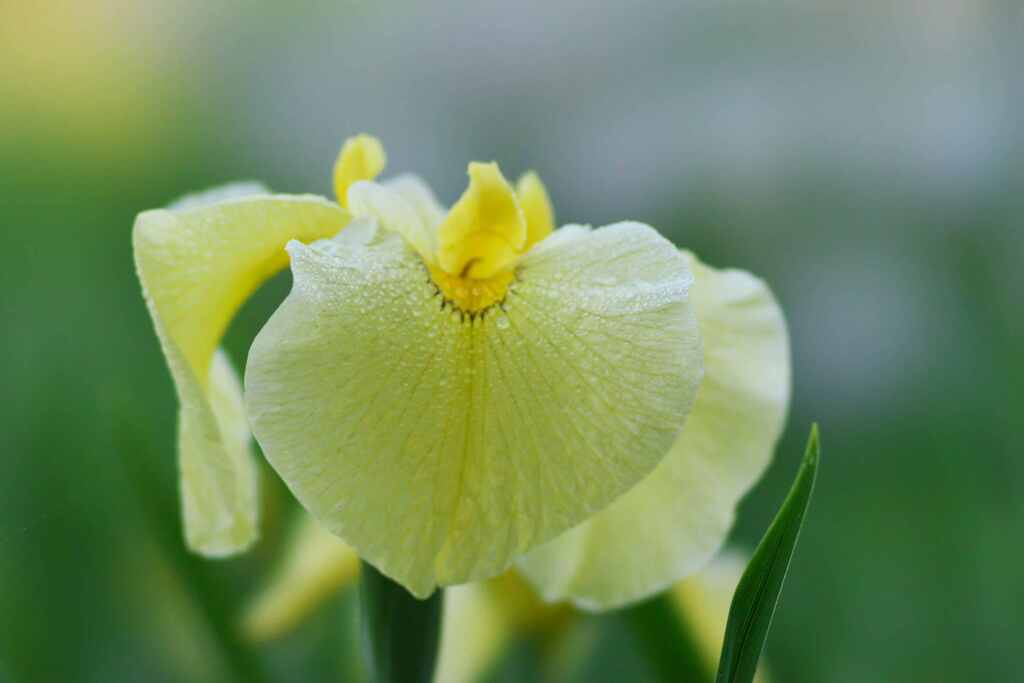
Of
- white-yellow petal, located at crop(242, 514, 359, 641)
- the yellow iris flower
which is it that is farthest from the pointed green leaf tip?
white-yellow petal, located at crop(242, 514, 359, 641)

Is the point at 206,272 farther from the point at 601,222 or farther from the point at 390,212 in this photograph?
the point at 601,222

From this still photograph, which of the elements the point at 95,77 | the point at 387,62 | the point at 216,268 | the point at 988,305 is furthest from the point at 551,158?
the point at 216,268

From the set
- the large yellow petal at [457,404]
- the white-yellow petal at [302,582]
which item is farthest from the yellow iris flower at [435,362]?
the white-yellow petal at [302,582]

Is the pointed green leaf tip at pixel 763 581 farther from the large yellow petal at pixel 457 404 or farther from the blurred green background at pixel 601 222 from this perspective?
the blurred green background at pixel 601 222

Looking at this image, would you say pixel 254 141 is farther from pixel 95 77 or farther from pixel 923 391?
pixel 923 391

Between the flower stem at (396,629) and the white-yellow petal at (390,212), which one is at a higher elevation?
the white-yellow petal at (390,212)

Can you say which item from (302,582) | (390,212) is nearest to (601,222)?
(302,582)
